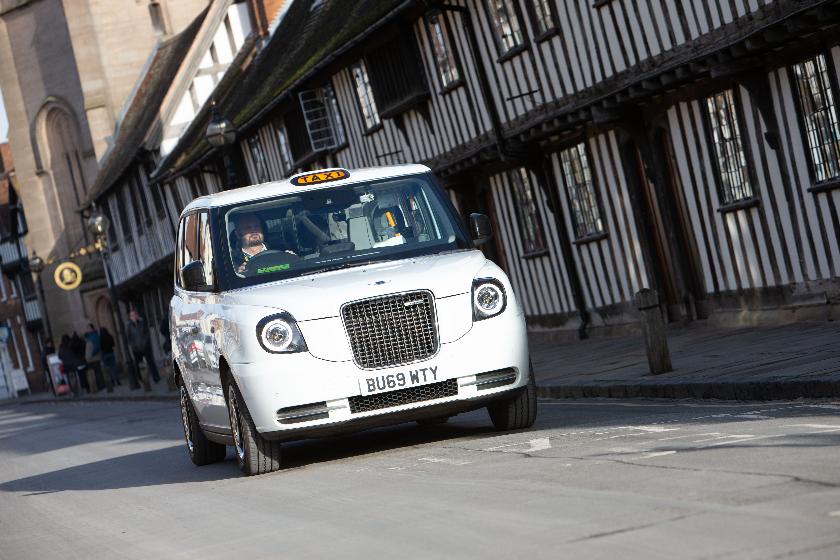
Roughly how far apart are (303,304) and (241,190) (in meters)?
1.90

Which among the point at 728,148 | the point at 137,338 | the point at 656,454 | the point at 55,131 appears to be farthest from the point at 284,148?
the point at 55,131

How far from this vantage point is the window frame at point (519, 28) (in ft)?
72.4

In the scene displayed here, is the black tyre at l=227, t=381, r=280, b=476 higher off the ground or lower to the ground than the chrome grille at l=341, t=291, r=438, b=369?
lower

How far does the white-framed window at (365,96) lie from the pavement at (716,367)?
10.4m

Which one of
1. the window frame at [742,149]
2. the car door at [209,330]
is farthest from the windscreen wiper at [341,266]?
the window frame at [742,149]

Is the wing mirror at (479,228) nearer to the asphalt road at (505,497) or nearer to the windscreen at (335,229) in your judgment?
the windscreen at (335,229)

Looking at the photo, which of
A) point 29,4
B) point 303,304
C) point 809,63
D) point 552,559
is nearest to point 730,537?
point 552,559

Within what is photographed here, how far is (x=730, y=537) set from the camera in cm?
569

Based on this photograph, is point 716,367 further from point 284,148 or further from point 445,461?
point 284,148

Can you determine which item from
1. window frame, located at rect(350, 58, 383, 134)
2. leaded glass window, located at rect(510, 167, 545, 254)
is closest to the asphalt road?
leaded glass window, located at rect(510, 167, 545, 254)

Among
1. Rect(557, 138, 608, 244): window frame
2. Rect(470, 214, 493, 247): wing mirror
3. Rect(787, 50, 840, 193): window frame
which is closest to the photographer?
Rect(470, 214, 493, 247): wing mirror

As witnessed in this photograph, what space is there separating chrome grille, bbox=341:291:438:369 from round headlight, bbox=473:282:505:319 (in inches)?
12.0

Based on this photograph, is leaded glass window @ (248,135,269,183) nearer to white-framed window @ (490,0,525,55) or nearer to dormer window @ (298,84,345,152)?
dormer window @ (298,84,345,152)

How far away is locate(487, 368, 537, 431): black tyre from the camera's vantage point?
432 inches
